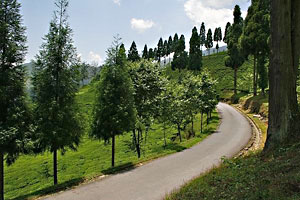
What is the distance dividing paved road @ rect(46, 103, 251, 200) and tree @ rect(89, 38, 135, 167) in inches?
127

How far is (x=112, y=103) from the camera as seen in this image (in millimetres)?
14703

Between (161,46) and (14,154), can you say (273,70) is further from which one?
(161,46)

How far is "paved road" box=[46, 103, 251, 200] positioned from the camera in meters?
9.13

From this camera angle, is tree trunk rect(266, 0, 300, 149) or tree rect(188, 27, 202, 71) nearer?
tree trunk rect(266, 0, 300, 149)

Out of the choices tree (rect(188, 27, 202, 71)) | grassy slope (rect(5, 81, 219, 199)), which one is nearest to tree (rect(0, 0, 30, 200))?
grassy slope (rect(5, 81, 219, 199))

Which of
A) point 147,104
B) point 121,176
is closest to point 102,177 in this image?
point 121,176

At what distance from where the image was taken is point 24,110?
11.9 meters

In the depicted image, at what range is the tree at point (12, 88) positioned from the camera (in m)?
11.2

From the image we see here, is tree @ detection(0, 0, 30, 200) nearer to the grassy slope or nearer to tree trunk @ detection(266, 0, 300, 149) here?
the grassy slope

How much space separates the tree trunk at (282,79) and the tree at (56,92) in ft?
32.2

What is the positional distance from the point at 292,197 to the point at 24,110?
1180 centimetres

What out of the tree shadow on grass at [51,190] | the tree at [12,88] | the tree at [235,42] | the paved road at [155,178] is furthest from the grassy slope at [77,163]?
the tree at [235,42]

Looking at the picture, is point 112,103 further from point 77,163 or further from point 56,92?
point 77,163

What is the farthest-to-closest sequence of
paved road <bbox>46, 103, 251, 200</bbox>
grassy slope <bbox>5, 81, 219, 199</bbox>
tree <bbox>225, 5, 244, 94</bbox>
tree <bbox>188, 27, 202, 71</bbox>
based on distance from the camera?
1. tree <bbox>188, 27, 202, 71</bbox>
2. tree <bbox>225, 5, 244, 94</bbox>
3. grassy slope <bbox>5, 81, 219, 199</bbox>
4. paved road <bbox>46, 103, 251, 200</bbox>
